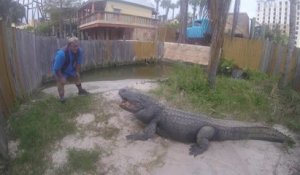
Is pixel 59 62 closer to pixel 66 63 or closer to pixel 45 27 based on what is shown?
pixel 66 63

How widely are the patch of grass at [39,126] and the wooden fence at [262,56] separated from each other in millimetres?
5835

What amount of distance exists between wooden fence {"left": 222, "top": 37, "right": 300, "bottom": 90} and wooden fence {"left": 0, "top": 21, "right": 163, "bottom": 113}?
216 inches

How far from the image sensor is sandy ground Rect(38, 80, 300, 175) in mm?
4777

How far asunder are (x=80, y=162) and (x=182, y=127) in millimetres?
1750

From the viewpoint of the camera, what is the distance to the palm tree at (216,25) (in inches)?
309

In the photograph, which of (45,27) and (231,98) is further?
(45,27)

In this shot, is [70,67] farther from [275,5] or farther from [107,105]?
[275,5]

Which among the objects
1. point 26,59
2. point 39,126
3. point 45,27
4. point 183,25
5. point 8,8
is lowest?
point 39,126

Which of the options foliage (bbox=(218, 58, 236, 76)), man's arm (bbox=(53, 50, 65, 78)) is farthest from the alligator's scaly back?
foliage (bbox=(218, 58, 236, 76))

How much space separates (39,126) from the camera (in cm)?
545

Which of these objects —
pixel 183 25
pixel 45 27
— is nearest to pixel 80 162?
pixel 183 25

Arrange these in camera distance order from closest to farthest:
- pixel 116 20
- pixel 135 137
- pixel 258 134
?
1. pixel 135 137
2. pixel 258 134
3. pixel 116 20

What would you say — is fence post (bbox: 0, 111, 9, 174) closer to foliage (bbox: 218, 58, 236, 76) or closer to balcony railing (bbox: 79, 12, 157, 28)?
foliage (bbox: 218, 58, 236, 76)

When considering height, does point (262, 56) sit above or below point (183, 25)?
below
